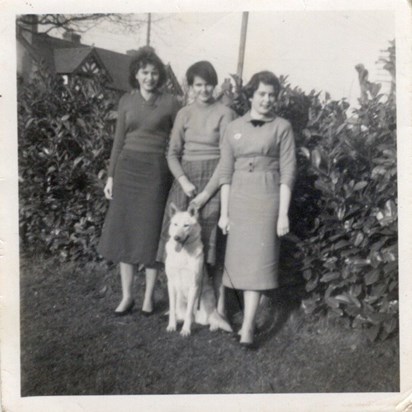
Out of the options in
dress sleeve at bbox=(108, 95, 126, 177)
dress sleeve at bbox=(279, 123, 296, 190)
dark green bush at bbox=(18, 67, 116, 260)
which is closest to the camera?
dress sleeve at bbox=(279, 123, 296, 190)

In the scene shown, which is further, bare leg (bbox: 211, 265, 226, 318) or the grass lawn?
bare leg (bbox: 211, 265, 226, 318)

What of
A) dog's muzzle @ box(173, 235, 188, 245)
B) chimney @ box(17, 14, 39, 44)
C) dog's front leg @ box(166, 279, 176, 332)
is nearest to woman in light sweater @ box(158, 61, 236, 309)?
dog's muzzle @ box(173, 235, 188, 245)

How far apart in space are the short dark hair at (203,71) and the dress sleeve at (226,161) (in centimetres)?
28

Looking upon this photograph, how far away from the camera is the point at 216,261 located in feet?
10.2

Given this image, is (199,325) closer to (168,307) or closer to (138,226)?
(168,307)

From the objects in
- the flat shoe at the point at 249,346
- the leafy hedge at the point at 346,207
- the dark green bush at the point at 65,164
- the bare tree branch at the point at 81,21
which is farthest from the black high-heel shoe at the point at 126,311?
the bare tree branch at the point at 81,21

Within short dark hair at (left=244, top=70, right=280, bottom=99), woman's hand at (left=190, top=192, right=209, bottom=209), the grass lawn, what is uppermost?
short dark hair at (left=244, top=70, right=280, bottom=99)

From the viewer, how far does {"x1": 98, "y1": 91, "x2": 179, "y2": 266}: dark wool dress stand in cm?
307

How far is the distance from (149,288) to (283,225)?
83cm

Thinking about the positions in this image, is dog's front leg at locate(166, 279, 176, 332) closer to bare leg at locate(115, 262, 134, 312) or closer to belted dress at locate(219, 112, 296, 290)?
bare leg at locate(115, 262, 134, 312)

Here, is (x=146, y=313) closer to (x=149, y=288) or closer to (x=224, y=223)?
(x=149, y=288)

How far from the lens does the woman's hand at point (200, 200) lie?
3049 millimetres

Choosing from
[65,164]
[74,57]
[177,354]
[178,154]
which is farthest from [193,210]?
[74,57]

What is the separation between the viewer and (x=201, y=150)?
9.98 feet
